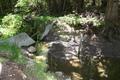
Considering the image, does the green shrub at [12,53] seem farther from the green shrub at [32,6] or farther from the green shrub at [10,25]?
the green shrub at [32,6]

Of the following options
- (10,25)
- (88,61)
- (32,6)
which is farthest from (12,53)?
(32,6)

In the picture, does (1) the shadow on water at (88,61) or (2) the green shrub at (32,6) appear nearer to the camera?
(1) the shadow on water at (88,61)

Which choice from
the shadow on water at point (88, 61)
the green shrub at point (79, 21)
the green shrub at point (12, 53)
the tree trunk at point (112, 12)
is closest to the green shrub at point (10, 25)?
the green shrub at point (79, 21)

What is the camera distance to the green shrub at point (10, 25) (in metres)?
10.4

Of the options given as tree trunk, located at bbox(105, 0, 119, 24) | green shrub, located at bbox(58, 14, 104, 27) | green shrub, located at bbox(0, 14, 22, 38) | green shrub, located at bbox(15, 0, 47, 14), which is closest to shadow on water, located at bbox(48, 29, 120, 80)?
tree trunk, located at bbox(105, 0, 119, 24)

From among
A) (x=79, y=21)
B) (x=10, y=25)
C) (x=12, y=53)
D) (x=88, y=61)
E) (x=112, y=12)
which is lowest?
(x=88, y=61)

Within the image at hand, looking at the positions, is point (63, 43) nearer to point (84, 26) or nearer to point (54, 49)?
point (54, 49)

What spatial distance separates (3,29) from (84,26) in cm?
307

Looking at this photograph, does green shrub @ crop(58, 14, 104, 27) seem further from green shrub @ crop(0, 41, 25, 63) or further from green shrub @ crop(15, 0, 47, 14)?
green shrub @ crop(0, 41, 25, 63)

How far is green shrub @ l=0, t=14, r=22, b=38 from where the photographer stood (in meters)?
10.4

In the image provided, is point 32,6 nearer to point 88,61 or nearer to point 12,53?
point 88,61

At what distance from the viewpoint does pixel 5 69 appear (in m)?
5.04

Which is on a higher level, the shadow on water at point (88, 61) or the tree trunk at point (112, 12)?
the tree trunk at point (112, 12)

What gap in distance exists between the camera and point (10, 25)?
11023 millimetres
